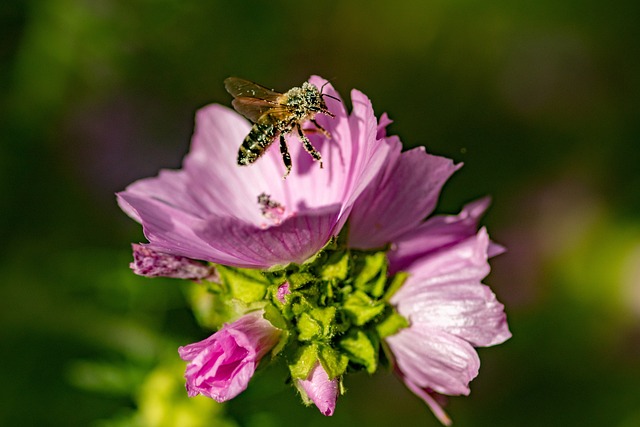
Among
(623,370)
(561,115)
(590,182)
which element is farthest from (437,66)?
(623,370)

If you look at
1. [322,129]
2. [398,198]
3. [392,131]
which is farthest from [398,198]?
[392,131]

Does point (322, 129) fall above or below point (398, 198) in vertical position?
above

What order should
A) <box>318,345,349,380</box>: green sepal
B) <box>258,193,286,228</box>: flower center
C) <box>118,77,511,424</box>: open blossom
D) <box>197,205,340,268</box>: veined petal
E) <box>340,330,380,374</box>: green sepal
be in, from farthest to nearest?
1. <box>258,193,286,228</box>: flower center
2. <box>340,330,380,374</box>: green sepal
3. <box>318,345,349,380</box>: green sepal
4. <box>118,77,511,424</box>: open blossom
5. <box>197,205,340,268</box>: veined petal

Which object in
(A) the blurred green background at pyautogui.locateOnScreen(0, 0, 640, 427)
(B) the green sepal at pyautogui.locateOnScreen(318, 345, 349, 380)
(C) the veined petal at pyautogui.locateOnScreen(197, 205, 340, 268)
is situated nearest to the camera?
(C) the veined petal at pyautogui.locateOnScreen(197, 205, 340, 268)

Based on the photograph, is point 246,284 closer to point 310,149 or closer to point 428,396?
point 310,149

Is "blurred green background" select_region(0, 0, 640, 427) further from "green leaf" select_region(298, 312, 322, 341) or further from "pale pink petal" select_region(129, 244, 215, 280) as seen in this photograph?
"green leaf" select_region(298, 312, 322, 341)

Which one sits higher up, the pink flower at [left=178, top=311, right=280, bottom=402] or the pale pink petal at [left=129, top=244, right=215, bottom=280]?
the pale pink petal at [left=129, top=244, right=215, bottom=280]

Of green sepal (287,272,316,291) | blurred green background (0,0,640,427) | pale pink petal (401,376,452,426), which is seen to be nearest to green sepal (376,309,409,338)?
pale pink petal (401,376,452,426)
